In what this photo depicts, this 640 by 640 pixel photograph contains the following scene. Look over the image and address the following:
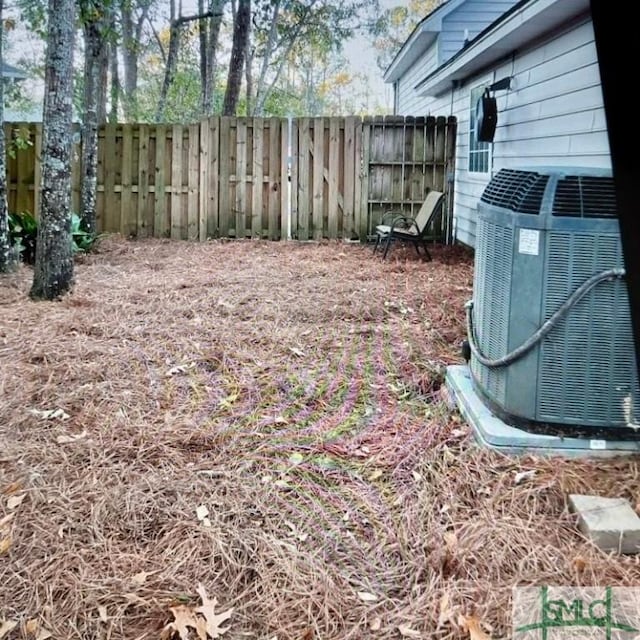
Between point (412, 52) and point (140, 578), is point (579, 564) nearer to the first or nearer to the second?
point (140, 578)

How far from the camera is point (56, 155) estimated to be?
16.2ft

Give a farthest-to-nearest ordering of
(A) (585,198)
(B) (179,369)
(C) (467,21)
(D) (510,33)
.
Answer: (C) (467,21)
(D) (510,33)
(B) (179,369)
(A) (585,198)

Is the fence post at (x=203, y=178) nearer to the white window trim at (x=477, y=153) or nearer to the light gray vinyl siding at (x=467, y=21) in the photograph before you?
the white window trim at (x=477, y=153)

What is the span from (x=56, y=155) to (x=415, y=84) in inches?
435

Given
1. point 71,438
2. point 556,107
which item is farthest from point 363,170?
point 71,438

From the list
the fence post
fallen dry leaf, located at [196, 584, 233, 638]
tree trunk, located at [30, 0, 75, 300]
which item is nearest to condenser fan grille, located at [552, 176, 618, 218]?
fallen dry leaf, located at [196, 584, 233, 638]

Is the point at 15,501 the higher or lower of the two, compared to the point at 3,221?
lower

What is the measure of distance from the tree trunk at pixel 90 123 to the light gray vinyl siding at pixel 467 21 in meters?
5.87

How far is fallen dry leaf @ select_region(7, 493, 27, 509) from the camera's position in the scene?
2.29 metres

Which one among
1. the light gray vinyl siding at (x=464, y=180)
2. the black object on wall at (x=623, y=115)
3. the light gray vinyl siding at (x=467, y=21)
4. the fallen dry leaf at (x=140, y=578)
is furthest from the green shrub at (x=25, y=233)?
the light gray vinyl siding at (x=467, y=21)

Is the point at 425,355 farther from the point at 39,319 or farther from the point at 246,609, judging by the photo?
the point at 39,319

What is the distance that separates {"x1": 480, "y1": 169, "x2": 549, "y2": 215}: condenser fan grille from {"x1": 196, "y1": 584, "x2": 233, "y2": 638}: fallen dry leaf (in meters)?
1.78

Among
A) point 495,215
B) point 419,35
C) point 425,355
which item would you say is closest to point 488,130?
point 425,355

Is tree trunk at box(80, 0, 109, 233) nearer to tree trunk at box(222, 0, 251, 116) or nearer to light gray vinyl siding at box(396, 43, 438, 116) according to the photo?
tree trunk at box(222, 0, 251, 116)
